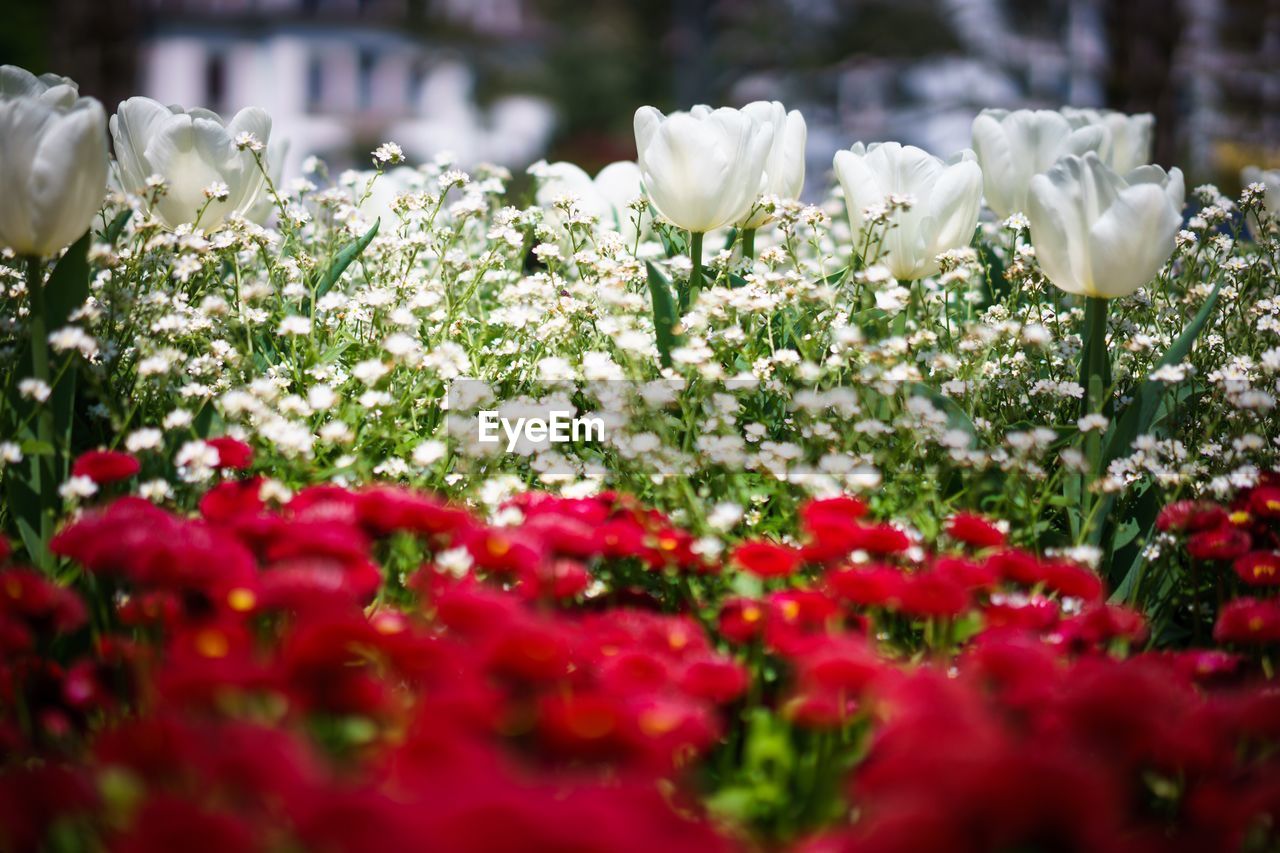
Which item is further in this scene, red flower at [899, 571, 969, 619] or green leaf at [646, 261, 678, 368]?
green leaf at [646, 261, 678, 368]

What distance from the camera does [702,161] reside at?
239 centimetres

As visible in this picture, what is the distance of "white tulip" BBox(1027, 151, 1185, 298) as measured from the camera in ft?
6.83

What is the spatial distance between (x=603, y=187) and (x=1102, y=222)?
5.35 ft

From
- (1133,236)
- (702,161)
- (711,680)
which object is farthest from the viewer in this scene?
(702,161)

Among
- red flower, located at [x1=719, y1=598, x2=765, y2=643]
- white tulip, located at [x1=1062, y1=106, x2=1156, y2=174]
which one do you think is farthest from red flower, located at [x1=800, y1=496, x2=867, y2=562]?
white tulip, located at [x1=1062, y1=106, x2=1156, y2=174]

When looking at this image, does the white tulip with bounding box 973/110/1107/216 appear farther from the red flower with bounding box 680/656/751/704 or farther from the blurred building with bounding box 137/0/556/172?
the blurred building with bounding box 137/0/556/172

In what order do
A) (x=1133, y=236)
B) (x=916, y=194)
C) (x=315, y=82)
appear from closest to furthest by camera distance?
(x=1133, y=236) < (x=916, y=194) < (x=315, y=82)

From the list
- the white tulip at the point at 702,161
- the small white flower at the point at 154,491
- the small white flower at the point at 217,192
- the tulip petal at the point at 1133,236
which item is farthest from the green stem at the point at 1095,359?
the small white flower at the point at 217,192

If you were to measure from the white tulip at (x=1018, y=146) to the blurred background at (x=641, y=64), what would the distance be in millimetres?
5288

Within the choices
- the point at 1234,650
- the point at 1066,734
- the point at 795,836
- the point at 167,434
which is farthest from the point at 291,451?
the point at 1234,650

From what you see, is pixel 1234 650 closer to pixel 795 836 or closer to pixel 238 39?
pixel 795 836

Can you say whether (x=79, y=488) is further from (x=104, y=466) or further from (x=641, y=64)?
(x=641, y=64)

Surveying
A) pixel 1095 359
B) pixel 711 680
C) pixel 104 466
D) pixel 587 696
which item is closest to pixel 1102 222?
pixel 1095 359

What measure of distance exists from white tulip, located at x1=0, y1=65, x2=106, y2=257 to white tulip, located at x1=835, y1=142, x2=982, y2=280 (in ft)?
4.86
